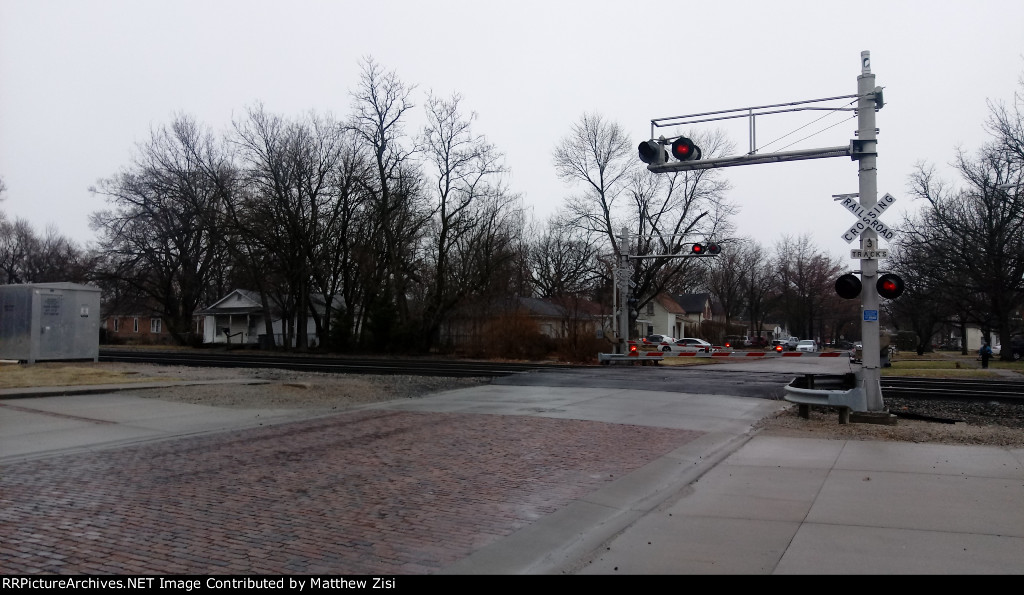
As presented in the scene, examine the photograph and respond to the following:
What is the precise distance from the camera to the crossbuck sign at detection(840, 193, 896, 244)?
12.2 m

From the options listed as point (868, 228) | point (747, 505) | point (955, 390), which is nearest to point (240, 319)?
point (955, 390)

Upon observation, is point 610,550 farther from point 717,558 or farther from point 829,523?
point 829,523

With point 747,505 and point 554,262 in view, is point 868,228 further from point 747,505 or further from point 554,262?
point 554,262

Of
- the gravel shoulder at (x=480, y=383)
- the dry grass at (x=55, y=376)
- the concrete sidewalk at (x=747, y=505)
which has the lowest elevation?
the concrete sidewalk at (x=747, y=505)

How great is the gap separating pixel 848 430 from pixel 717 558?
728 cm

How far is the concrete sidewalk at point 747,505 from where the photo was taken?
5.19m

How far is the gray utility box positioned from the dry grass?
61.4 inches

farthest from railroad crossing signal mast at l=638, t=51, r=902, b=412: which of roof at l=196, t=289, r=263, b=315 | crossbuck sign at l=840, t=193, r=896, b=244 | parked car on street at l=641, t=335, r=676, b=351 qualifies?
roof at l=196, t=289, r=263, b=315

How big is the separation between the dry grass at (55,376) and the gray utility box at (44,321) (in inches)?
61.4

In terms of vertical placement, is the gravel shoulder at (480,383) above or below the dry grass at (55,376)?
below

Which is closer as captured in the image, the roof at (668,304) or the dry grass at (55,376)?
the dry grass at (55,376)

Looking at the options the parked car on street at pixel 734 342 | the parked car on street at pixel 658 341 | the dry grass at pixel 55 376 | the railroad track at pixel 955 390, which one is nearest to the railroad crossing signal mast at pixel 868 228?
the railroad track at pixel 955 390

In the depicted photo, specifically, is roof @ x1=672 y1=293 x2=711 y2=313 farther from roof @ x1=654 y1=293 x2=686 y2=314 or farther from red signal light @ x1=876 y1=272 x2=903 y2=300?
red signal light @ x1=876 y1=272 x2=903 y2=300

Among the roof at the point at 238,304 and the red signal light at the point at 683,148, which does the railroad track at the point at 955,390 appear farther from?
the roof at the point at 238,304
